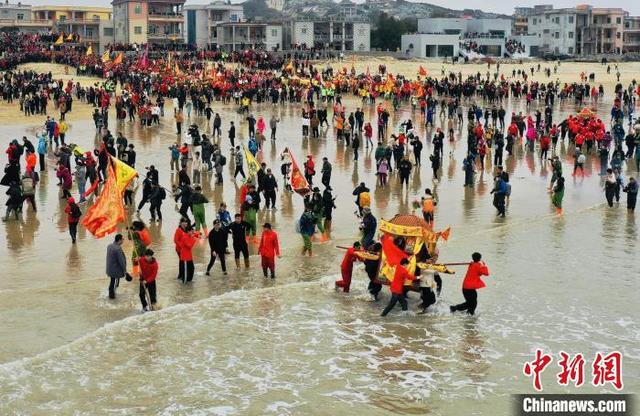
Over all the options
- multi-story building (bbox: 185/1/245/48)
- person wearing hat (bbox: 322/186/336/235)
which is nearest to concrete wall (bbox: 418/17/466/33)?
multi-story building (bbox: 185/1/245/48)

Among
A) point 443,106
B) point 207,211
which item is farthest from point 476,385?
point 443,106

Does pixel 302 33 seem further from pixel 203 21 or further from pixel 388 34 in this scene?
pixel 388 34

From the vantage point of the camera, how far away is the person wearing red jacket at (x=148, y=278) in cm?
1352

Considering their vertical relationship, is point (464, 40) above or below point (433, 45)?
above

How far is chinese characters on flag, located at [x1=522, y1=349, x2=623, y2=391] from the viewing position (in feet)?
37.5

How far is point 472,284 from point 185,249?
14.9 ft

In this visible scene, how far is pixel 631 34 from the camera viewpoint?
12256 cm

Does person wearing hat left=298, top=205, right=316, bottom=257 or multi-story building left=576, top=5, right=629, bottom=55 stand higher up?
multi-story building left=576, top=5, right=629, bottom=55

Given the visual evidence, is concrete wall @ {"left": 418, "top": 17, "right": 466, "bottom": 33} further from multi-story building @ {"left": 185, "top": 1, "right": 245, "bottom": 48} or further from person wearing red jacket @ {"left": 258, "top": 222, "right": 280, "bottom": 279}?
person wearing red jacket @ {"left": 258, "top": 222, "right": 280, "bottom": 279}

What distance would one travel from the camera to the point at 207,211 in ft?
70.2

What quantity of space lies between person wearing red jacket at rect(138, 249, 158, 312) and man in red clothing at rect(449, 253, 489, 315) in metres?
4.33

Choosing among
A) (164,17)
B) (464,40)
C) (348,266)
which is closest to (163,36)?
(164,17)

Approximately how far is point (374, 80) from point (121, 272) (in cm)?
4167

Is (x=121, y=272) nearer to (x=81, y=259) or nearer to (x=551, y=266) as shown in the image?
(x=81, y=259)
